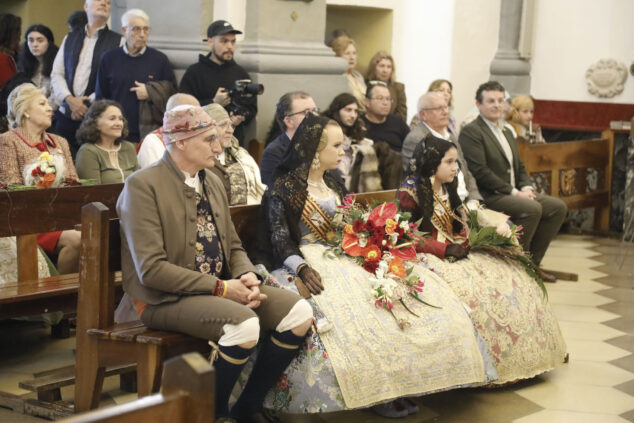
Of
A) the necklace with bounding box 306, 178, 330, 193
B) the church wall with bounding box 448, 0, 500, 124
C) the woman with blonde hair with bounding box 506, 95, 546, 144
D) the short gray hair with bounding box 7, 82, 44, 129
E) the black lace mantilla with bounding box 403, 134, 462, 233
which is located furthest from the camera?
the church wall with bounding box 448, 0, 500, 124

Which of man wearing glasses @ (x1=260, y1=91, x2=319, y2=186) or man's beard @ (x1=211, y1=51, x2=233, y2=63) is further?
man's beard @ (x1=211, y1=51, x2=233, y2=63)

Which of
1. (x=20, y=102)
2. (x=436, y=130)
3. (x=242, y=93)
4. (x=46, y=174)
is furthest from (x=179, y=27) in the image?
(x=46, y=174)

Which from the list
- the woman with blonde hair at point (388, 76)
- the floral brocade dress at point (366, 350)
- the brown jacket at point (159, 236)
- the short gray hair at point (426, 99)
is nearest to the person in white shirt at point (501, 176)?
the short gray hair at point (426, 99)

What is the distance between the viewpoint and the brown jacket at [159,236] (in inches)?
129

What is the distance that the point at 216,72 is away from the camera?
5.98 metres

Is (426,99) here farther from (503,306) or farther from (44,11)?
(44,11)

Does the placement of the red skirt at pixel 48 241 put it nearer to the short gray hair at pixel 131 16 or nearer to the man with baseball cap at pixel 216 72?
the man with baseball cap at pixel 216 72

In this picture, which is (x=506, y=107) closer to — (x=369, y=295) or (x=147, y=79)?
(x=147, y=79)

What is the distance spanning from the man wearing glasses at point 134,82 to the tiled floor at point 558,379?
5.25 feet

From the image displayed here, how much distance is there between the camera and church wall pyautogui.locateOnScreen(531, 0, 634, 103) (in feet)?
27.9

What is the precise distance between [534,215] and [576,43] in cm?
340

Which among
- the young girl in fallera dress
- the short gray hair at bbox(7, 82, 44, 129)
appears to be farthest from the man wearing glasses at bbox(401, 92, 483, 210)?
the short gray hair at bbox(7, 82, 44, 129)

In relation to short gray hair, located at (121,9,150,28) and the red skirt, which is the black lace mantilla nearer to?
the red skirt

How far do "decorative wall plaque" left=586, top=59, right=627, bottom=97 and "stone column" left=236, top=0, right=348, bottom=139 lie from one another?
10.3ft
